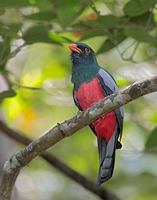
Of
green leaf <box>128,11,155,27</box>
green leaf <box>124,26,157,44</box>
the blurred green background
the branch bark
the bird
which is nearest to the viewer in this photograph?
the branch bark

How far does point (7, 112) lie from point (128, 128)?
1.09 meters

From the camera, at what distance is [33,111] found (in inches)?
274

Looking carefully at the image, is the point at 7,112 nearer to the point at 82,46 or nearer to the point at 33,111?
the point at 33,111

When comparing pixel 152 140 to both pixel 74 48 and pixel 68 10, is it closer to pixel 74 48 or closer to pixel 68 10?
pixel 74 48

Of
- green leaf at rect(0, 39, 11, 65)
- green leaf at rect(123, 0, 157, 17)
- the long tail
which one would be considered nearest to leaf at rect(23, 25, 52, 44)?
green leaf at rect(0, 39, 11, 65)

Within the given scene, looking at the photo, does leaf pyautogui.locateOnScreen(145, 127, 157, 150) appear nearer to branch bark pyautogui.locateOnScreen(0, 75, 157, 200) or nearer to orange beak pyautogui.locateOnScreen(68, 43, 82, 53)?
orange beak pyautogui.locateOnScreen(68, 43, 82, 53)

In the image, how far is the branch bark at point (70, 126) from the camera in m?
2.99

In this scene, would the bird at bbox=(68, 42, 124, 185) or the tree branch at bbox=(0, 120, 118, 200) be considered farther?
the tree branch at bbox=(0, 120, 118, 200)

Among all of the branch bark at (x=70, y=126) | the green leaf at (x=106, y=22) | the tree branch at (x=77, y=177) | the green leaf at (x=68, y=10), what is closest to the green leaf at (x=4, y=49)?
the green leaf at (x=68, y=10)

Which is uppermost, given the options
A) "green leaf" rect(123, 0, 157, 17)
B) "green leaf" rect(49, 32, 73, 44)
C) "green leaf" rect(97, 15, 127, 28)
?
"green leaf" rect(123, 0, 157, 17)

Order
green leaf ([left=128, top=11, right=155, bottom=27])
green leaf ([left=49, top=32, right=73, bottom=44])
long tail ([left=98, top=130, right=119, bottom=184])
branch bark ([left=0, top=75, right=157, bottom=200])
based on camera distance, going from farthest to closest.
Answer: green leaf ([left=128, top=11, right=155, bottom=27]) < green leaf ([left=49, top=32, right=73, bottom=44]) < long tail ([left=98, top=130, right=119, bottom=184]) < branch bark ([left=0, top=75, right=157, bottom=200])

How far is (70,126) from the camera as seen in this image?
3162 mm

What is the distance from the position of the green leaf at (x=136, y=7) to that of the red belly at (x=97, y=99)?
1.44 feet

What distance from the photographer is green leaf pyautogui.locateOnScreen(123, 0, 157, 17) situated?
3914mm
